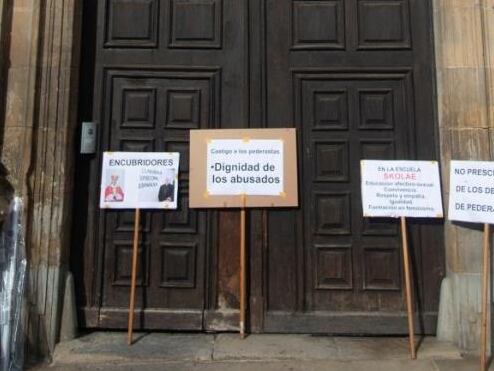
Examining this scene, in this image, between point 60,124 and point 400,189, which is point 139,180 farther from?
point 400,189

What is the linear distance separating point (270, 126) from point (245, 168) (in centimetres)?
54

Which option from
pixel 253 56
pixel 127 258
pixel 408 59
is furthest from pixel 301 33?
pixel 127 258

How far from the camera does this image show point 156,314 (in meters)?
5.32

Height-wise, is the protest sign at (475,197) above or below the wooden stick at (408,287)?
above

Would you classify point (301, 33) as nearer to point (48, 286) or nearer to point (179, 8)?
point (179, 8)

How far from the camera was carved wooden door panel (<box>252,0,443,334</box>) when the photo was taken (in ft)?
17.4

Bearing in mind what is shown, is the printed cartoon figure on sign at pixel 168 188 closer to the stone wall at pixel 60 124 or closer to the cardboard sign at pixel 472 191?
the stone wall at pixel 60 124

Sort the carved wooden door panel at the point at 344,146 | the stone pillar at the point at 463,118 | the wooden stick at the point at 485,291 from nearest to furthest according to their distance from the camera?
1. the wooden stick at the point at 485,291
2. the stone pillar at the point at 463,118
3. the carved wooden door panel at the point at 344,146

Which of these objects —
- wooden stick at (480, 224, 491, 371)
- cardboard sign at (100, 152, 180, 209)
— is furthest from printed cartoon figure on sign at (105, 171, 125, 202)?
wooden stick at (480, 224, 491, 371)

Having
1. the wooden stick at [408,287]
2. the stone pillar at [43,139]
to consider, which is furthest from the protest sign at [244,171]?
the stone pillar at [43,139]

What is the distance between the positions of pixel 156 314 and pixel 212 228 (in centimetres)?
102

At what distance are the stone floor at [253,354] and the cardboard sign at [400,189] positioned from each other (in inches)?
49.1

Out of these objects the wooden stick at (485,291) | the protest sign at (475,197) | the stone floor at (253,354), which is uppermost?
the protest sign at (475,197)

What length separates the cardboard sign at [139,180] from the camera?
17.4ft
